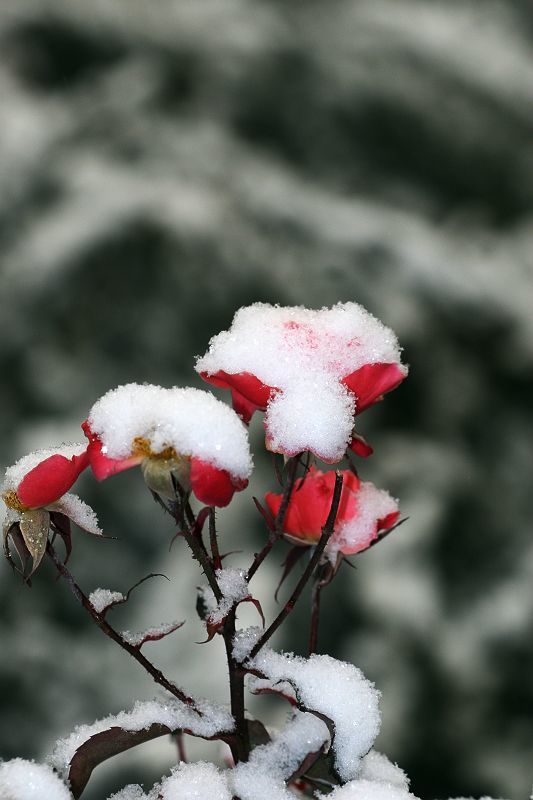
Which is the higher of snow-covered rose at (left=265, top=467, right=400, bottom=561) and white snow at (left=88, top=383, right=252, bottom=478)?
snow-covered rose at (left=265, top=467, right=400, bottom=561)

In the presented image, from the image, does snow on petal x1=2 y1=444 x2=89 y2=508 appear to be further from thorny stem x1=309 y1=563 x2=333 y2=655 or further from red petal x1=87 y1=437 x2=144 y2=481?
thorny stem x1=309 y1=563 x2=333 y2=655

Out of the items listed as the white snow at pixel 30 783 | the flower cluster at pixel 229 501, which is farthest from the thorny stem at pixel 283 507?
the white snow at pixel 30 783

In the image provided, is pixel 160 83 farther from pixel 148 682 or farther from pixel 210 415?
pixel 210 415

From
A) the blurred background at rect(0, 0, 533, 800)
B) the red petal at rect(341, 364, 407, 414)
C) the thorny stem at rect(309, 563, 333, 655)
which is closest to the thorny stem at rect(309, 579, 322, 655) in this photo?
the thorny stem at rect(309, 563, 333, 655)

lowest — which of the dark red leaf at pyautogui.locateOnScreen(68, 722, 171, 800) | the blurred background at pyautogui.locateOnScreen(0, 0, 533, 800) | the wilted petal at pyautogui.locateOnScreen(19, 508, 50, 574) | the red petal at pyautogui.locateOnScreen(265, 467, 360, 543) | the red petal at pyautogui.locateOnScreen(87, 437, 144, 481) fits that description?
the dark red leaf at pyautogui.locateOnScreen(68, 722, 171, 800)

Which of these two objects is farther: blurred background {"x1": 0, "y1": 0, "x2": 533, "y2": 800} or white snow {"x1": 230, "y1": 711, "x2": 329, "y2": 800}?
blurred background {"x1": 0, "y1": 0, "x2": 533, "y2": 800}

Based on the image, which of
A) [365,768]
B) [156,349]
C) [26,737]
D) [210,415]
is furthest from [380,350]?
[26,737]

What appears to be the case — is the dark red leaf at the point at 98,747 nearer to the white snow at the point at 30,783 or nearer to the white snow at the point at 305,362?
the white snow at the point at 30,783
